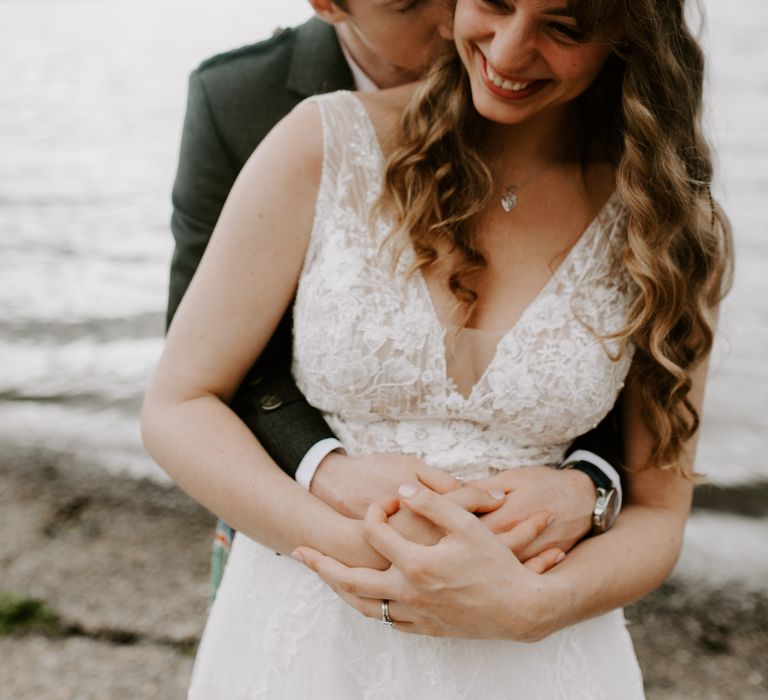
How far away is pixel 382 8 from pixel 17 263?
5.15 meters

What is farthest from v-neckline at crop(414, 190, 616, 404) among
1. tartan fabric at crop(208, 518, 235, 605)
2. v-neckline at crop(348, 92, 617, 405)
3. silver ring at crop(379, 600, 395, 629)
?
tartan fabric at crop(208, 518, 235, 605)

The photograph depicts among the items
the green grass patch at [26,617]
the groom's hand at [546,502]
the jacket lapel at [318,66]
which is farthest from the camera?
the green grass patch at [26,617]

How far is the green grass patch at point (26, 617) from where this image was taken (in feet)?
8.92

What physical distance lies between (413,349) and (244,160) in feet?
2.63

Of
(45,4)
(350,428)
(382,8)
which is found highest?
(382,8)

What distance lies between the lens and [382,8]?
5.98 feet

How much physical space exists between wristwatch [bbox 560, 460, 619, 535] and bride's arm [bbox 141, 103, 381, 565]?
0.48m

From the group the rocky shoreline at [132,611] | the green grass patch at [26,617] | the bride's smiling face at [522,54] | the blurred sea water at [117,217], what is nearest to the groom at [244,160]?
the bride's smiling face at [522,54]

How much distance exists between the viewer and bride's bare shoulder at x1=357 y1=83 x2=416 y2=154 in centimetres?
164

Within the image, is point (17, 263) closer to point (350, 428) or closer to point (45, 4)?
point (350, 428)

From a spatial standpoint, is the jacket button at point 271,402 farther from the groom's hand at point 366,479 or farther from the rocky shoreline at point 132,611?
the rocky shoreline at point 132,611

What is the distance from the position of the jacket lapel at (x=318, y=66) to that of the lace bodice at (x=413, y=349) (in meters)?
0.44

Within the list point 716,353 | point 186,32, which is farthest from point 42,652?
point 186,32

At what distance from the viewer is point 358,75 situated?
2072 mm
